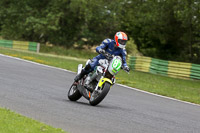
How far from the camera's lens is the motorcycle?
888 centimetres

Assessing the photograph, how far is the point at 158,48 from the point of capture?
1533 inches

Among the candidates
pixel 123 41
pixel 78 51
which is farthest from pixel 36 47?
pixel 123 41

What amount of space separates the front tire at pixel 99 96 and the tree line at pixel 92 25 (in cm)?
2490

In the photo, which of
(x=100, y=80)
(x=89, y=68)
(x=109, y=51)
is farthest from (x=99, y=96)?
(x=109, y=51)

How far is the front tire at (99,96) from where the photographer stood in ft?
28.7

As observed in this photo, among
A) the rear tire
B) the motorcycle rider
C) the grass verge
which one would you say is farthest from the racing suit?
the grass verge

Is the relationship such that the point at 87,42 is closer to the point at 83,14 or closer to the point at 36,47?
the point at 83,14

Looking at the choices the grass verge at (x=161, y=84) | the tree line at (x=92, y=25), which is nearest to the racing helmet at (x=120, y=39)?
the grass verge at (x=161, y=84)

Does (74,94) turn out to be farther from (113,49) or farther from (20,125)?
(20,125)

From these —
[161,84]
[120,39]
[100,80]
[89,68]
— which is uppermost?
[120,39]

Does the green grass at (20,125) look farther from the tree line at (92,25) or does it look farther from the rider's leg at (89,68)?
the tree line at (92,25)

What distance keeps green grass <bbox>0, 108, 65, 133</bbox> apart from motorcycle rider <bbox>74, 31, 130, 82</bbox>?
328 cm

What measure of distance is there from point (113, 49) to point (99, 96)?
131 cm

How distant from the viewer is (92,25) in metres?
43.9
